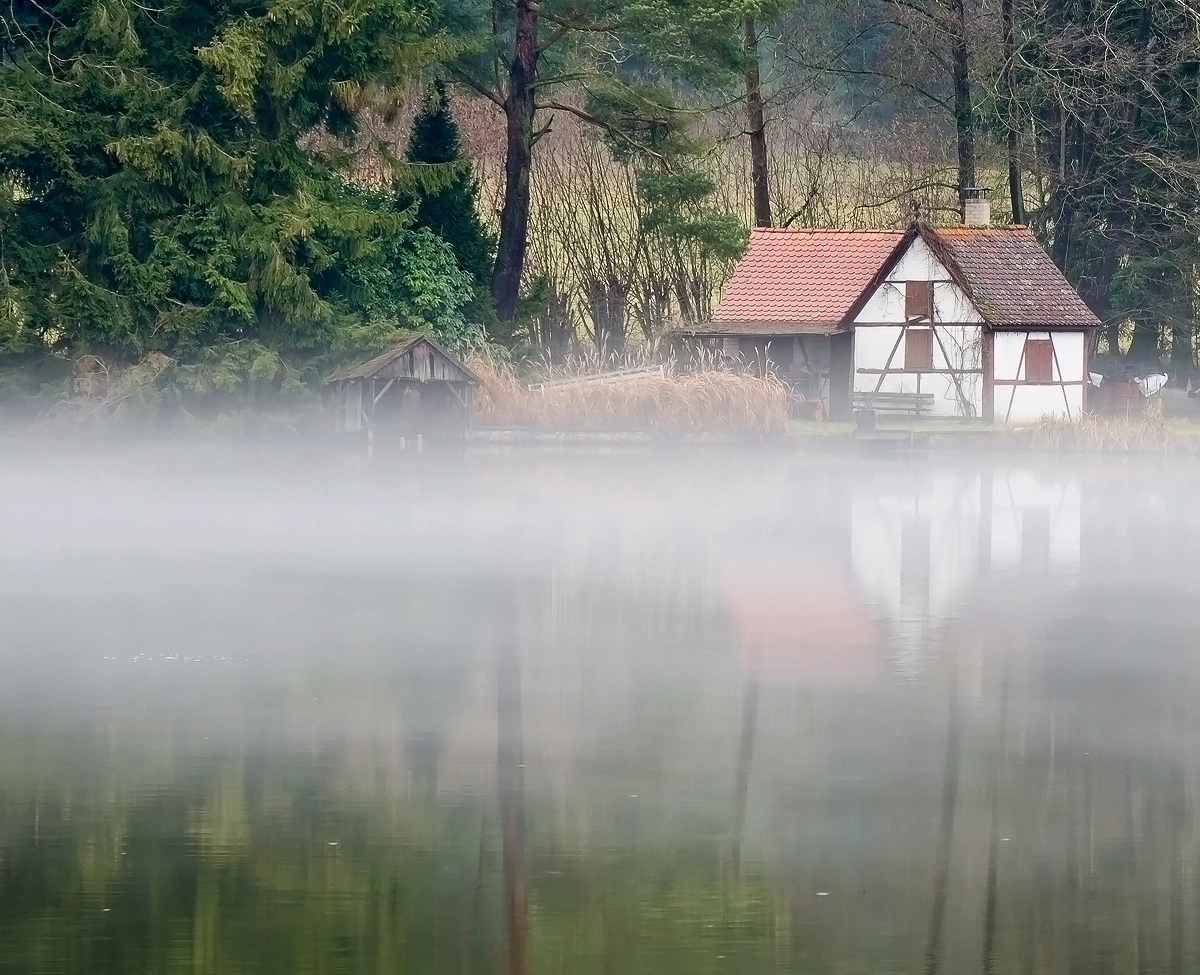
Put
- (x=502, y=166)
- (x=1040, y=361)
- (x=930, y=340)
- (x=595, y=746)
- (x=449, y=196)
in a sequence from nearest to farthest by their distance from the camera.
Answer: (x=595, y=746) → (x=1040, y=361) → (x=449, y=196) → (x=930, y=340) → (x=502, y=166)

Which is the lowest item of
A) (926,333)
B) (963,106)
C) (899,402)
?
(899,402)

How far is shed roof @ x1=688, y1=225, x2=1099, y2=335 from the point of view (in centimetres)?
3491

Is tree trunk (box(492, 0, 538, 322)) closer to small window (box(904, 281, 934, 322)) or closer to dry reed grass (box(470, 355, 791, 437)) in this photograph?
dry reed grass (box(470, 355, 791, 437))

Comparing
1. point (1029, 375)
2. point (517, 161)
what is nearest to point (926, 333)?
point (1029, 375)

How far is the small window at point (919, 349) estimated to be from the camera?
3509 cm

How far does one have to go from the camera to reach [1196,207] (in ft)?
117

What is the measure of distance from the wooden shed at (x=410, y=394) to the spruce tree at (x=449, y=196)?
3.66 m

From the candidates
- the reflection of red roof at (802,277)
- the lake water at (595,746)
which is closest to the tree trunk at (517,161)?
the reflection of red roof at (802,277)

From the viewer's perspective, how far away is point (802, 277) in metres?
36.2

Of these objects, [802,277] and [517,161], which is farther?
[802,277]

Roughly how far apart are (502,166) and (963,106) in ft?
31.5

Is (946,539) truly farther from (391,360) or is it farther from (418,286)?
(418,286)

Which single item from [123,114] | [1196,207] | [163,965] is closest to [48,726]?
[163,965]

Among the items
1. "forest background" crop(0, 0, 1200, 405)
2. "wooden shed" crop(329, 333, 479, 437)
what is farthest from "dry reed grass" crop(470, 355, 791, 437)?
"forest background" crop(0, 0, 1200, 405)
